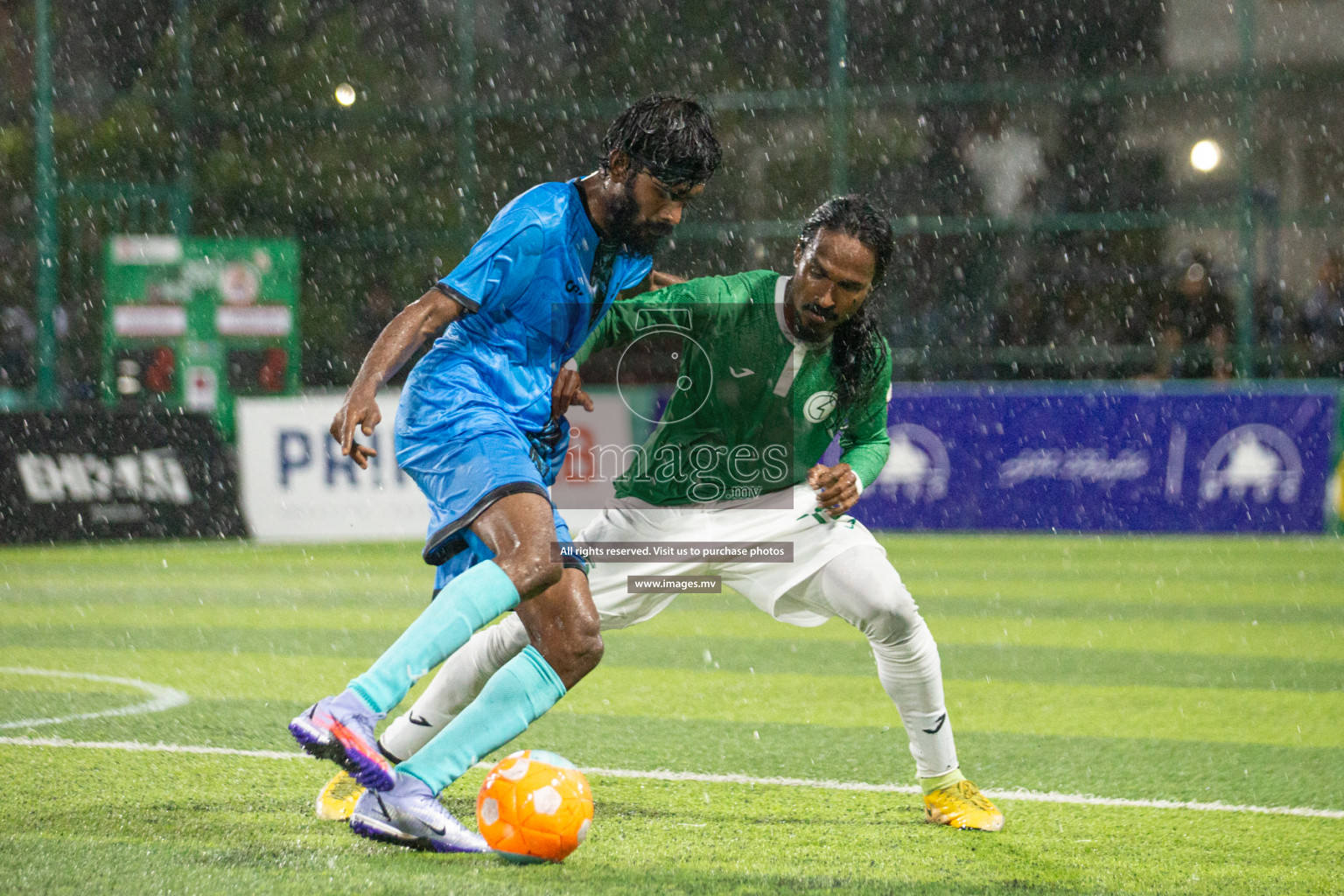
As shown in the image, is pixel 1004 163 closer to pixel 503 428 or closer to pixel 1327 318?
pixel 1327 318

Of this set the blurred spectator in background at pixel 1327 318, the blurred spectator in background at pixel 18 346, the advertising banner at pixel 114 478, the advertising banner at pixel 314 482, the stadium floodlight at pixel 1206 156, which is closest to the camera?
the advertising banner at pixel 114 478

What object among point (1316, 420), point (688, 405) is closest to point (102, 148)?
point (1316, 420)

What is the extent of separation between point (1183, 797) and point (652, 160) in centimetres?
248

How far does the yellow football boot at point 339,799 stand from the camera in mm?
3916

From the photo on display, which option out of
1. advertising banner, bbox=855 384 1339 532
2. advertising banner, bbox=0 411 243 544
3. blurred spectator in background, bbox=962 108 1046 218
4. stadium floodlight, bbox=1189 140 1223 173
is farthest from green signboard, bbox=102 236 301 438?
stadium floodlight, bbox=1189 140 1223 173

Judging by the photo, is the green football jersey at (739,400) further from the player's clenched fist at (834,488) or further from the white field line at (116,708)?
the white field line at (116,708)

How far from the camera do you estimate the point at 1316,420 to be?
41.9ft

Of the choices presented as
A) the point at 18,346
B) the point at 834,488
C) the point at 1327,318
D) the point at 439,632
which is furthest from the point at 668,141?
the point at 18,346

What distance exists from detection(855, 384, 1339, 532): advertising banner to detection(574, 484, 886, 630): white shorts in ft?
30.4

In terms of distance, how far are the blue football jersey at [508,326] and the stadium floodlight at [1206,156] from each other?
1374cm

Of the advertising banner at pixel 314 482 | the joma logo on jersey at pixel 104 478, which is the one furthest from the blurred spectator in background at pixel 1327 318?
the joma logo on jersey at pixel 104 478

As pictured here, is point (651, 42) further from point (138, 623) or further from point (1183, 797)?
point (1183, 797)

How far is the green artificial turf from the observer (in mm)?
3473

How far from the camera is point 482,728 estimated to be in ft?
11.3
